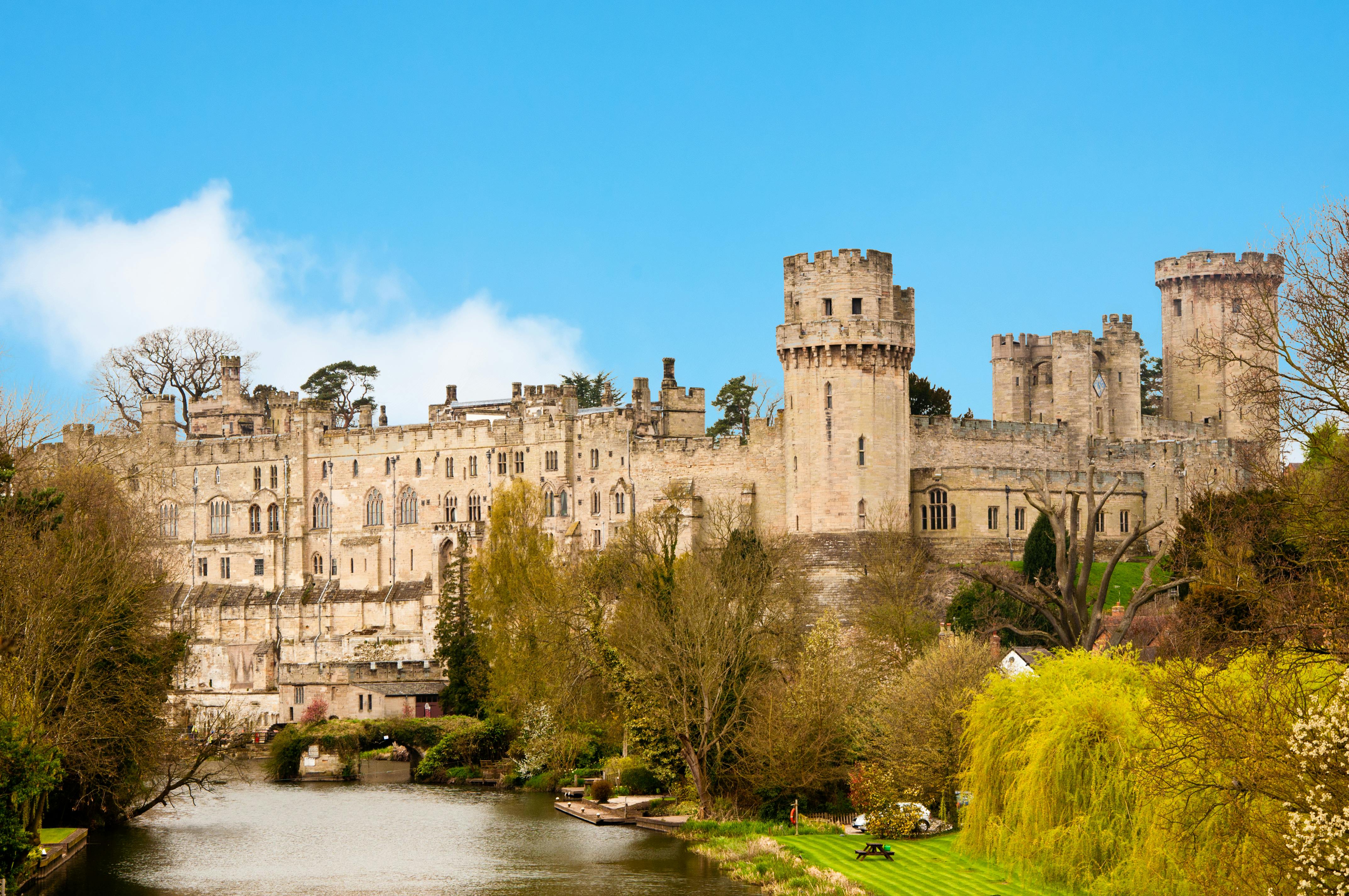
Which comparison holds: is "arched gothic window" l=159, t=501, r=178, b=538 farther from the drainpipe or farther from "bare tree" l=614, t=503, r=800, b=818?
"bare tree" l=614, t=503, r=800, b=818

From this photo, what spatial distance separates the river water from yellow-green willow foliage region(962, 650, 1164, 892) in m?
5.11

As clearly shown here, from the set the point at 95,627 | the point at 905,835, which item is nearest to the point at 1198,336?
the point at 905,835

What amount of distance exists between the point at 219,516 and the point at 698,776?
159ft

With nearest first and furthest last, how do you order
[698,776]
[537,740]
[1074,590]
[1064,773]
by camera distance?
[1064,773], [698,776], [1074,590], [537,740]

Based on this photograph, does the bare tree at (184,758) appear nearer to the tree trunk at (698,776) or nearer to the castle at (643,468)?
the tree trunk at (698,776)

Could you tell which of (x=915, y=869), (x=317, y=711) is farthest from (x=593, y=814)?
(x=317, y=711)

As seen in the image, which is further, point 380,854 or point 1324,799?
point 380,854

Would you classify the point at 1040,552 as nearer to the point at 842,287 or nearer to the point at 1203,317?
the point at 842,287

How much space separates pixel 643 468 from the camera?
233 feet

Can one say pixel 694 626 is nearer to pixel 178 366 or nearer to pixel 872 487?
pixel 872 487

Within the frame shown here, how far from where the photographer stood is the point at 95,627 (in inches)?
1463

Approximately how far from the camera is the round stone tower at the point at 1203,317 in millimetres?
77938

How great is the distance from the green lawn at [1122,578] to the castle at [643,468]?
2415 mm

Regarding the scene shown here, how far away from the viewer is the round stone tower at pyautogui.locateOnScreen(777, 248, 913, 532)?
6147cm
